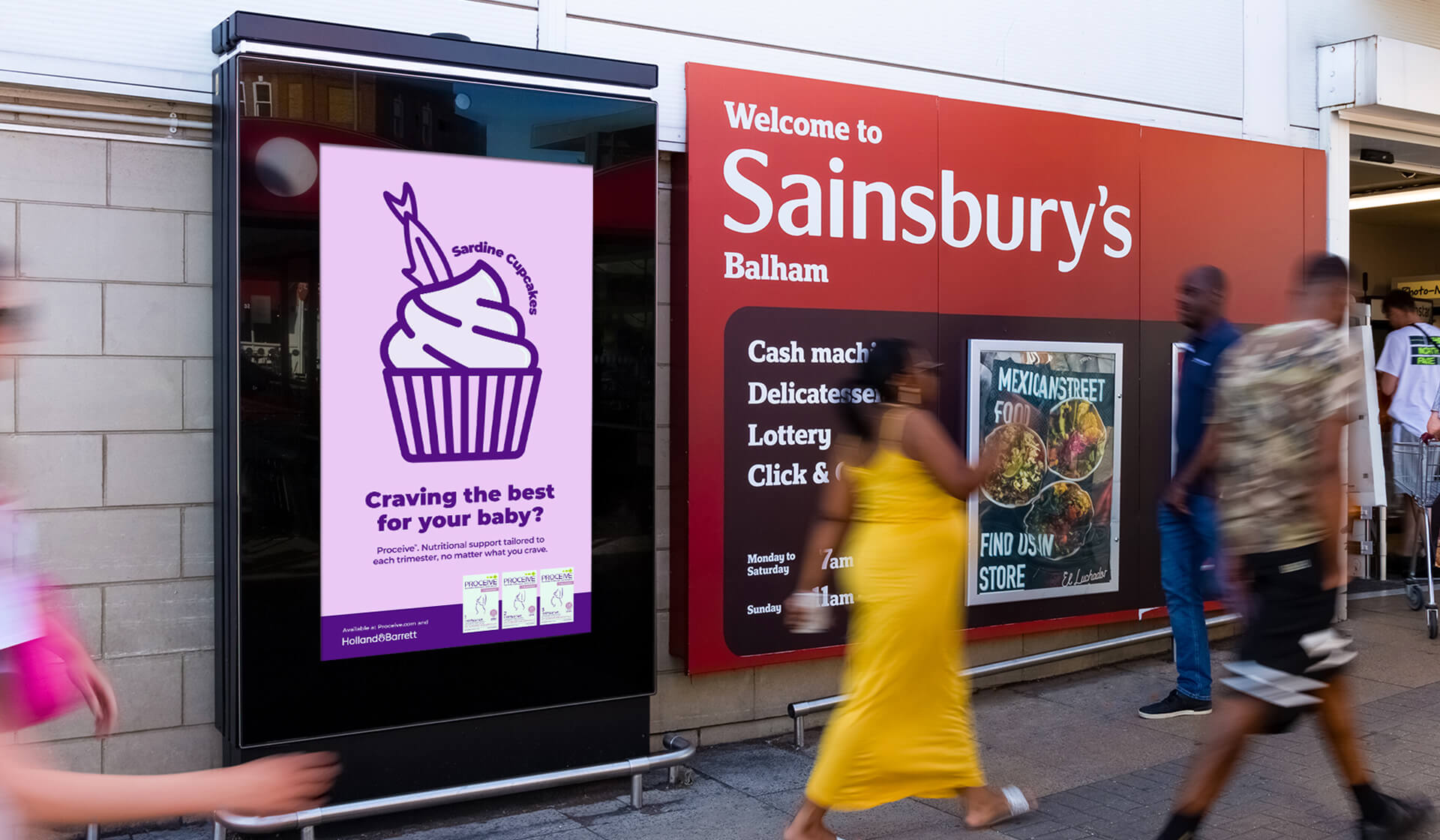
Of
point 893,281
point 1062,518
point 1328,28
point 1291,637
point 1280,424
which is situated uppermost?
point 1328,28

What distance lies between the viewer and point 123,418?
15.2 ft

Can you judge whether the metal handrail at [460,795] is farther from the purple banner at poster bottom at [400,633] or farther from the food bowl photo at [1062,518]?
the food bowl photo at [1062,518]

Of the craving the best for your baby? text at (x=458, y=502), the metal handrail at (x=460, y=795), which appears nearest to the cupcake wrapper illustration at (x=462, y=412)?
the craving the best for your baby? text at (x=458, y=502)

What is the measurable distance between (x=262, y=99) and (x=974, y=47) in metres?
3.89

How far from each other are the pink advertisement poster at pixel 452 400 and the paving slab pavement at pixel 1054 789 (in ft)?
2.35

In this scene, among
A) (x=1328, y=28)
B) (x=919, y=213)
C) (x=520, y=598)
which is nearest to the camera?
(x=520, y=598)

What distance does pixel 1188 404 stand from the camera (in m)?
5.72

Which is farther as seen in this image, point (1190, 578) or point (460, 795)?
point (1190, 578)

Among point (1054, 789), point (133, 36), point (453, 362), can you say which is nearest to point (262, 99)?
point (133, 36)

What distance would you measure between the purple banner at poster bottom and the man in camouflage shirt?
252 cm

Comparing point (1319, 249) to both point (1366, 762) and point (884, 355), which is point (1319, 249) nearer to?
point (1366, 762)

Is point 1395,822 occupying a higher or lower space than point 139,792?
lower

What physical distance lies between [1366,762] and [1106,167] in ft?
11.2

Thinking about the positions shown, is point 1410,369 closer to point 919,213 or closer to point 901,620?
point 919,213
